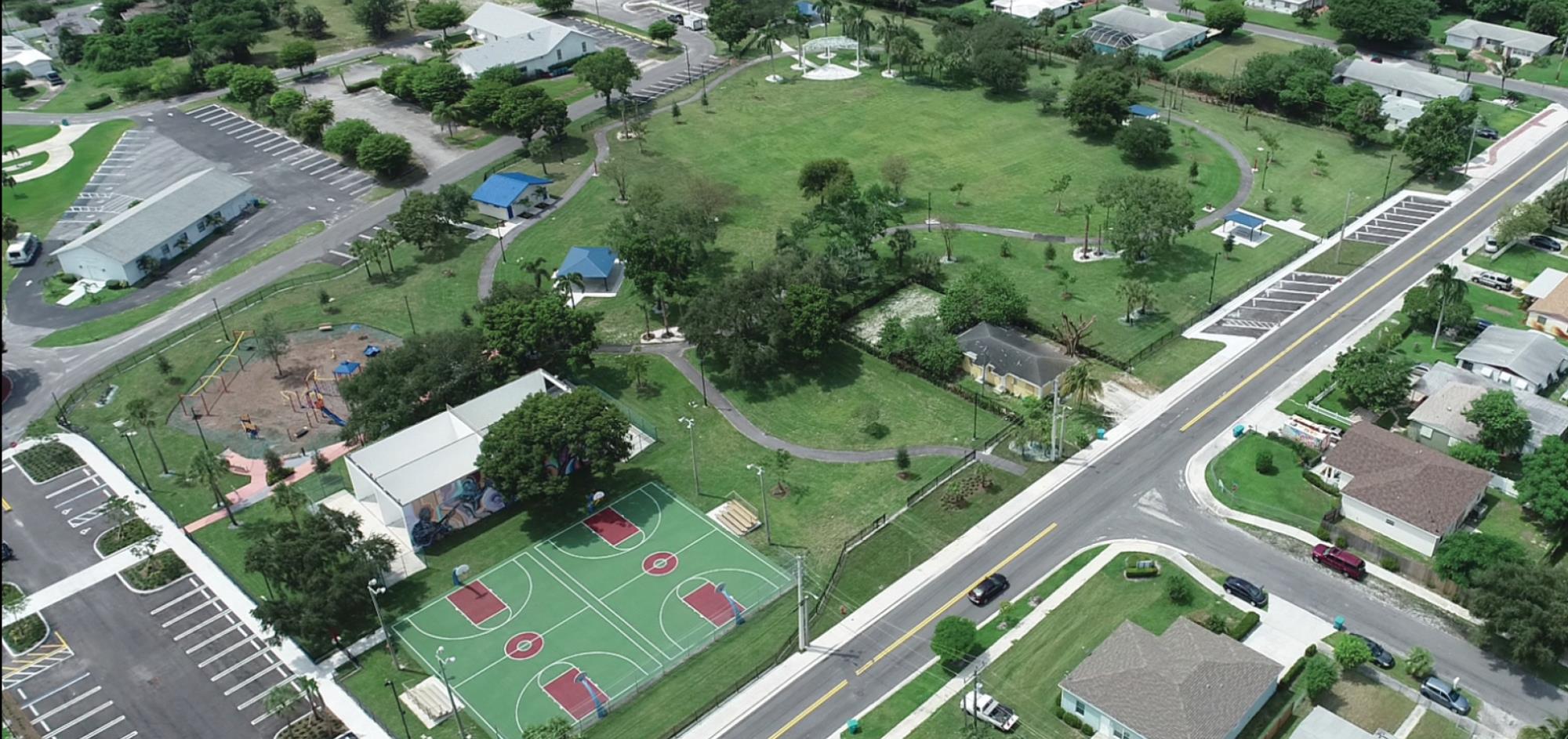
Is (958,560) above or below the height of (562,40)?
below

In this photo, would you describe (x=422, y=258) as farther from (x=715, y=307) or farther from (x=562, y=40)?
(x=562, y=40)

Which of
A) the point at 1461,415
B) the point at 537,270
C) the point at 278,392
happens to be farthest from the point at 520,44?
the point at 1461,415

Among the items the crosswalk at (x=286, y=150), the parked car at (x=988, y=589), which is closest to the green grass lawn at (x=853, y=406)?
the parked car at (x=988, y=589)

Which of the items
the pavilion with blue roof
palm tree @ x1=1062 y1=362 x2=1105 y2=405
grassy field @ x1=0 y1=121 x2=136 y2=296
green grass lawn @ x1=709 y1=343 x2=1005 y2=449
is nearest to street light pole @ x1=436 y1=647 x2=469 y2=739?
green grass lawn @ x1=709 y1=343 x2=1005 y2=449

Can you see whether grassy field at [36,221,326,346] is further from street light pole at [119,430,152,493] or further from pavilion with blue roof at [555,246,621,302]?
pavilion with blue roof at [555,246,621,302]

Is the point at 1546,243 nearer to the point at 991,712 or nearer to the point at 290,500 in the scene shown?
the point at 991,712

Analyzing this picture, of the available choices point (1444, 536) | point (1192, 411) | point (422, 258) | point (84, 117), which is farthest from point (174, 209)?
point (1444, 536)
